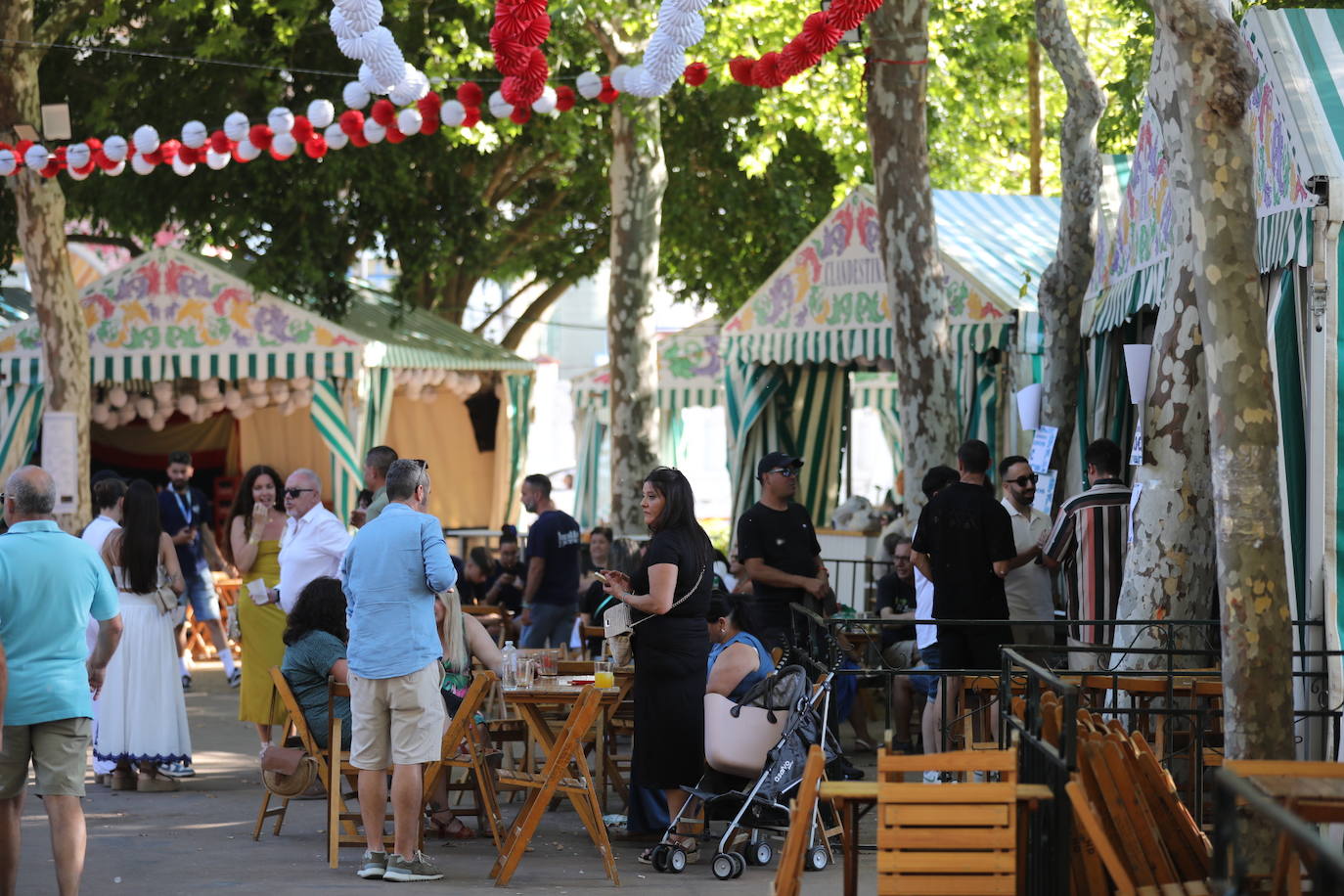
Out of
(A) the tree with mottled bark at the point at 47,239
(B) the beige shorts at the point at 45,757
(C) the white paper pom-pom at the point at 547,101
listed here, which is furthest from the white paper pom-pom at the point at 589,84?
(A) the tree with mottled bark at the point at 47,239

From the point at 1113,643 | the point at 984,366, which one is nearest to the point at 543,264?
the point at 984,366

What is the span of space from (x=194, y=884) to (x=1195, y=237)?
15.1 ft

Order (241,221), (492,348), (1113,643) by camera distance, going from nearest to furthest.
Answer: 1. (1113,643)
2. (241,221)
3. (492,348)

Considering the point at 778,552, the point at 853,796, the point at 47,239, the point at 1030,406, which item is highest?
the point at 47,239

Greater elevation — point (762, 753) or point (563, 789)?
point (762, 753)

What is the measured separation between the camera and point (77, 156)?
13.3 metres

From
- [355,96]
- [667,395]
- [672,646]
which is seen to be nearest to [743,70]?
[355,96]

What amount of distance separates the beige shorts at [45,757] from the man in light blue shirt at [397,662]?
1267 mm

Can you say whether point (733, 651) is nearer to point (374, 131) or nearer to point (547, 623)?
point (547, 623)

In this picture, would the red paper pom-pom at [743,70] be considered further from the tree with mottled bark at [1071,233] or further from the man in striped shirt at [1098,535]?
the man in striped shirt at [1098,535]

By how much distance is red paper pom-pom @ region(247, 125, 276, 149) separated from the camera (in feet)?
41.9

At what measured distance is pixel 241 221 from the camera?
18.4 m

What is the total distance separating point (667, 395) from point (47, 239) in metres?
7.92

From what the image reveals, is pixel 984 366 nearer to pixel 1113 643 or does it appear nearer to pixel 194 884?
pixel 1113 643
